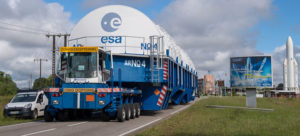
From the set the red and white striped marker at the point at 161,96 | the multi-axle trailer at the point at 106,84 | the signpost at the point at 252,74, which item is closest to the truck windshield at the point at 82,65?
the multi-axle trailer at the point at 106,84

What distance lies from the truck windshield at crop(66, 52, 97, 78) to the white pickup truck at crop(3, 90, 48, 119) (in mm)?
4281

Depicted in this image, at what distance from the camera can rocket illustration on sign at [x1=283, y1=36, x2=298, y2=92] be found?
3452 inches

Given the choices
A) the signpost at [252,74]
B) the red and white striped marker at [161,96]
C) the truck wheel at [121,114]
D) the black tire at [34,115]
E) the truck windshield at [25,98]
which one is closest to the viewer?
the truck wheel at [121,114]

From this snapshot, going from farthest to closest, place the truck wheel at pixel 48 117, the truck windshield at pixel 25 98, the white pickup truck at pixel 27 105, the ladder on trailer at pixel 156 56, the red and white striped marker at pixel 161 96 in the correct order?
1. the truck windshield at pixel 25 98
2. the red and white striped marker at pixel 161 96
3. the white pickup truck at pixel 27 105
4. the ladder on trailer at pixel 156 56
5. the truck wheel at pixel 48 117

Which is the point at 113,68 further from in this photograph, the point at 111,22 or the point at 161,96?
the point at 161,96

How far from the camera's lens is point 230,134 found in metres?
10.1

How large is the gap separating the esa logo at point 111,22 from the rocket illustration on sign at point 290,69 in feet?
263

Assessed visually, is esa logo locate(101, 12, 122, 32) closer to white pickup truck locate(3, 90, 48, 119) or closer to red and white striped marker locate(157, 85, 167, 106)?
red and white striped marker locate(157, 85, 167, 106)

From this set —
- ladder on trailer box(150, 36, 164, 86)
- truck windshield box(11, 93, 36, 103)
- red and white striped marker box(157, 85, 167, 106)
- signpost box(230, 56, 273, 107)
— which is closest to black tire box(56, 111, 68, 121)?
truck windshield box(11, 93, 36, 103)

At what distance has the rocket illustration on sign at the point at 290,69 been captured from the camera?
8769 cm

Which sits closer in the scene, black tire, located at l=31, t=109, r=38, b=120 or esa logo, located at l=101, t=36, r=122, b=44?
esa logo, located at l=101, t=36, r=122, b=44

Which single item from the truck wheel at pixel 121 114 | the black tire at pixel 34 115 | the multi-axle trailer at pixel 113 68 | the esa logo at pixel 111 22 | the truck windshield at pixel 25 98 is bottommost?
the black tire at pixel 34 115

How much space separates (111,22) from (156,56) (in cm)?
290

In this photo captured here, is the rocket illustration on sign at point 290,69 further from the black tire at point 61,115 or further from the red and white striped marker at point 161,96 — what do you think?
the black tire at point 61,115
